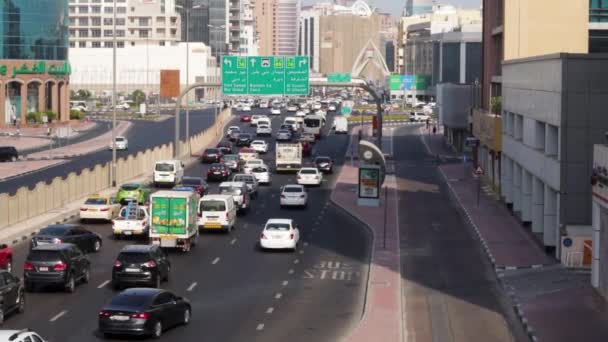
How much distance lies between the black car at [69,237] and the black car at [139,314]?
41.7 feet

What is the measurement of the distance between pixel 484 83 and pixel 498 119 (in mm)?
15584

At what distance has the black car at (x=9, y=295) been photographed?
29.5 meters

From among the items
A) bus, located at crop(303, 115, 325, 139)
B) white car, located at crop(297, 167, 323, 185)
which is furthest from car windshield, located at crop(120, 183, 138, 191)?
bus, located at crop(303, 115, 325, 139)

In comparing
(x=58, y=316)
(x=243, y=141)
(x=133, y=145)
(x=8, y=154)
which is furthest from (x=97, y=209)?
(x=133, y=145)

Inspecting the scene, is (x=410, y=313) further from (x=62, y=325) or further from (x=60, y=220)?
(x=60, y=220)

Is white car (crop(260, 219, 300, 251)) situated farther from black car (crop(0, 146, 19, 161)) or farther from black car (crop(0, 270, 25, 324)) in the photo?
black car (crop(0, 146, 19, 161))

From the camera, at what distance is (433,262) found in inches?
1695

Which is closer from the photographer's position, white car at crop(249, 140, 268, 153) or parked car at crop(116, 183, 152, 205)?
parked car at crop(116, 183, 152, 205)

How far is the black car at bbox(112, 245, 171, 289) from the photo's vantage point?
34.8 meters

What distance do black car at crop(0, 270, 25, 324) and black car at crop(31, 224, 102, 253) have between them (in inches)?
379

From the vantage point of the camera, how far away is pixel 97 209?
5241 centimetres

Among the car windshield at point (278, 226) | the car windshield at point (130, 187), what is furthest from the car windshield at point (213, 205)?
the car windshield at point (130, 187)

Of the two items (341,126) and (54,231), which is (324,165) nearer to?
(54,231)

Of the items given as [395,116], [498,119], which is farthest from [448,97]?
[395,116]
